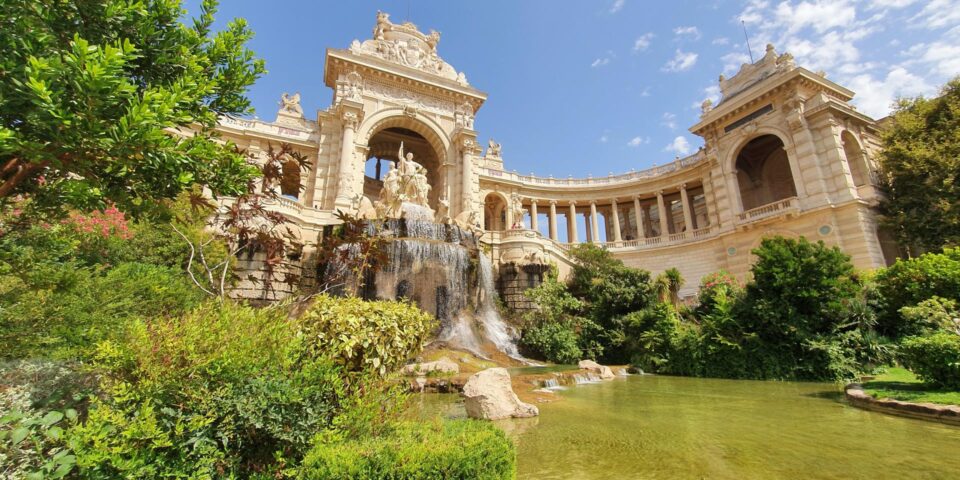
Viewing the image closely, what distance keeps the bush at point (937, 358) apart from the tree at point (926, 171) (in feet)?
58.2

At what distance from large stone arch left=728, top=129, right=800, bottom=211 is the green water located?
27593 mm

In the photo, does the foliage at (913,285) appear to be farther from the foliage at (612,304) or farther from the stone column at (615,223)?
the stone column at (615,223)

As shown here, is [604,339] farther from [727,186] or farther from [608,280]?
[727,186]

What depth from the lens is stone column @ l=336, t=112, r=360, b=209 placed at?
2586 centimetres

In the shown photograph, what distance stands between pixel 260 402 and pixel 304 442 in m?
0.50

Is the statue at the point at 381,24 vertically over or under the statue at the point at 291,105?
over

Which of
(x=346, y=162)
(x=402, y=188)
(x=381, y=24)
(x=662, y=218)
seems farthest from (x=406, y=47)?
(x=662, y=218)

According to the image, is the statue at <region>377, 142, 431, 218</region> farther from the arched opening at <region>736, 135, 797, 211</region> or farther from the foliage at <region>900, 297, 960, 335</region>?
the arched opening at <region>736, 135, 797, 211</region>

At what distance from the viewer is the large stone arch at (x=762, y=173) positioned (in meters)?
30.8

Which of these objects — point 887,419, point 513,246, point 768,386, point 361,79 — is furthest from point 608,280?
point 361,79

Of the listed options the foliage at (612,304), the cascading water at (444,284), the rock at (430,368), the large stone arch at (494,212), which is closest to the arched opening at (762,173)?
the foliage at (612,304)

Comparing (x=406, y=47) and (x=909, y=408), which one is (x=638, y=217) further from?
(x=909, y=408)

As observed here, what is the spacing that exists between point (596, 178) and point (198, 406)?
38.7 meters

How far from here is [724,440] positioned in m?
5.22
